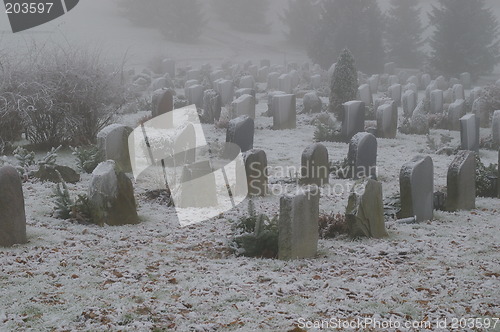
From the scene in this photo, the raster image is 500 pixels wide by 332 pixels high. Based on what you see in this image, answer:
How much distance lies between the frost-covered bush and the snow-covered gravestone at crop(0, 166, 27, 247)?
6.16 m

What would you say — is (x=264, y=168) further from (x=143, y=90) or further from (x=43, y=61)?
(x=143, y=90)

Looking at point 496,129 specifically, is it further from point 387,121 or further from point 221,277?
point 221,277

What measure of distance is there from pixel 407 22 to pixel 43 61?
31752 mm

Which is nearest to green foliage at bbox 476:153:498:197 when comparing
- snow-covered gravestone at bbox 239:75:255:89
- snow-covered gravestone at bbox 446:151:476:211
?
snow-covered gravestone at bbox 446:151:476:211

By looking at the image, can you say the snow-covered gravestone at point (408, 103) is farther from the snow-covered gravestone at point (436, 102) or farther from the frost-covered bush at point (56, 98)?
the frost-covered bush at point (56, 98)

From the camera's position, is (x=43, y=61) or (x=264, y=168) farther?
(x=43, y=61)

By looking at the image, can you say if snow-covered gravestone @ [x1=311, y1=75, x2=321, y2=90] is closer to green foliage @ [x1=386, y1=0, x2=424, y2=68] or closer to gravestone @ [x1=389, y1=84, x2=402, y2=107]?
gravestone @ [x1=389, y1=84, x2=402, y2=107]

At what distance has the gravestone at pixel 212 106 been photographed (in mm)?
18125

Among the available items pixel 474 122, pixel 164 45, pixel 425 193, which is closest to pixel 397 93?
pixel 474 122

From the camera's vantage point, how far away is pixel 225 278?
604 centimetres

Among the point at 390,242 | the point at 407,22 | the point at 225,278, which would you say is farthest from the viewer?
the point at 407,22

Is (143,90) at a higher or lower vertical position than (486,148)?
higher

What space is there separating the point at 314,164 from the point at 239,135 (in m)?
2.53

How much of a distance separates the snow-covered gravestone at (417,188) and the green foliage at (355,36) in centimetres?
2813
